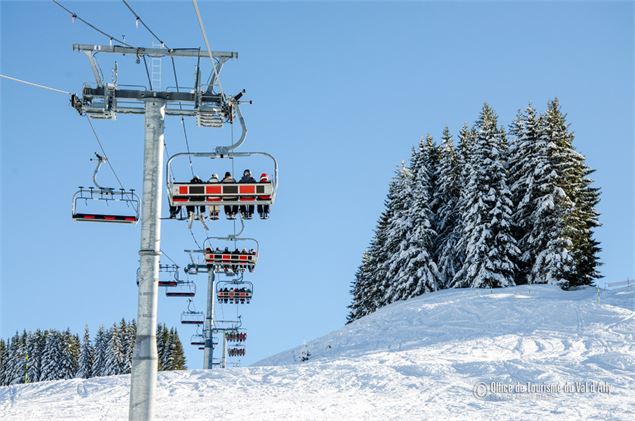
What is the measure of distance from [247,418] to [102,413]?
4.22 m

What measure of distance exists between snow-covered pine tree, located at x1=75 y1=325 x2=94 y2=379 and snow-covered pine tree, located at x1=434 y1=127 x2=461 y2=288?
68.3m

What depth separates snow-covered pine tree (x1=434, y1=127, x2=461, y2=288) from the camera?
168ft

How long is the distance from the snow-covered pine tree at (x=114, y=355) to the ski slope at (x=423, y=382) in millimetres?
68826

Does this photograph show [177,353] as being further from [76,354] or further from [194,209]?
[194,209]

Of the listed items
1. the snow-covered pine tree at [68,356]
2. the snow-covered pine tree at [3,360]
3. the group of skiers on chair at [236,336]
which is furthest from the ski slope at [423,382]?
the snow-covered pine tree at [3,360]

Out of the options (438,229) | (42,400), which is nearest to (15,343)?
(438,229)

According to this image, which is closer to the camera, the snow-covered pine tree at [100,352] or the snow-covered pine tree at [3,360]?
the snow-covered pine tree at [100,352]

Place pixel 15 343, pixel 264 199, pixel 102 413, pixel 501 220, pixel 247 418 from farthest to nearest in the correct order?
pixel 15 343, pixel 501 220, pixel 102 413, pixel 247 418, pixel 264 199

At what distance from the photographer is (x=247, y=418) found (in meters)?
18.0

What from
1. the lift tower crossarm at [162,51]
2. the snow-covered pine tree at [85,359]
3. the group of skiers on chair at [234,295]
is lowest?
the snow-covered pine tree at [85,359]

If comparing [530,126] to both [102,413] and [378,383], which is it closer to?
[378,383]

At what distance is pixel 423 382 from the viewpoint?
70.7ft

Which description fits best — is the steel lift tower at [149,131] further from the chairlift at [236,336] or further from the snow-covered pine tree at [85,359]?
the snow-covered pine tree at [85,359]

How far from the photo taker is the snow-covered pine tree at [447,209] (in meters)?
51.1
